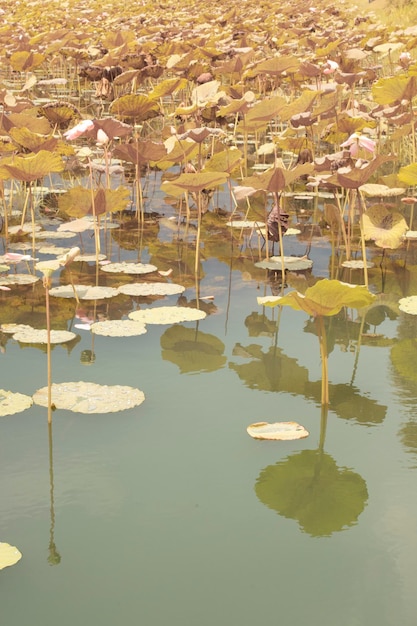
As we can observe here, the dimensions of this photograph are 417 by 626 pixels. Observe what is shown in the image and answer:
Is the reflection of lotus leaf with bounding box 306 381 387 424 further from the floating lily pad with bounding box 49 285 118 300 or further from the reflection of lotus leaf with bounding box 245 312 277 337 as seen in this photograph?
the floating lily pad with bounding box 49 285 118 300

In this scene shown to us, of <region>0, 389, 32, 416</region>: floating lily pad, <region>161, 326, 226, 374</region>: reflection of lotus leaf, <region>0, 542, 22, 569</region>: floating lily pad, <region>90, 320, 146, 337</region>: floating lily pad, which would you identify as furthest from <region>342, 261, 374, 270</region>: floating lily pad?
<region>0, 542, 22, 569</region>: floating lily pad

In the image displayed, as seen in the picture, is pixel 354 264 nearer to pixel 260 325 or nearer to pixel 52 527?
pixel 260 325

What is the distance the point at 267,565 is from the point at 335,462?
1.42 ft

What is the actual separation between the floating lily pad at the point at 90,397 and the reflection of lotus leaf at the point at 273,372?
0.34 meters

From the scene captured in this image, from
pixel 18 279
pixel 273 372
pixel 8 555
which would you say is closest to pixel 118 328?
pixel 273 372

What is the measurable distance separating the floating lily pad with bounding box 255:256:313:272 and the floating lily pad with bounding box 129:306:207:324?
64cm

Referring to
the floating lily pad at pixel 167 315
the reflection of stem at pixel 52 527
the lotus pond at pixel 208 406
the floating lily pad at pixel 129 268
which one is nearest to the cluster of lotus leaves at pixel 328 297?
the lotus pond at pixel 208 406

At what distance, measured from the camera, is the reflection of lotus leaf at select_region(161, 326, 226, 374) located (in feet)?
8.06

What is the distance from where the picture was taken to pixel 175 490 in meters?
1.77

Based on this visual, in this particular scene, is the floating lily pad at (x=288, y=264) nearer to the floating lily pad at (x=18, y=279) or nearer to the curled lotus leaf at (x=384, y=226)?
the curled lotus leaf at (x=384, y=226)

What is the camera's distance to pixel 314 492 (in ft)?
5.92

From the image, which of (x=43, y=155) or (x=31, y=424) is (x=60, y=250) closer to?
(x=43, y=155)

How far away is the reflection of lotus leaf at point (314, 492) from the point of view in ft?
5.57

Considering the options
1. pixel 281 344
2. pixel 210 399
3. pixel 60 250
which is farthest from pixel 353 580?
pixel 60 250
